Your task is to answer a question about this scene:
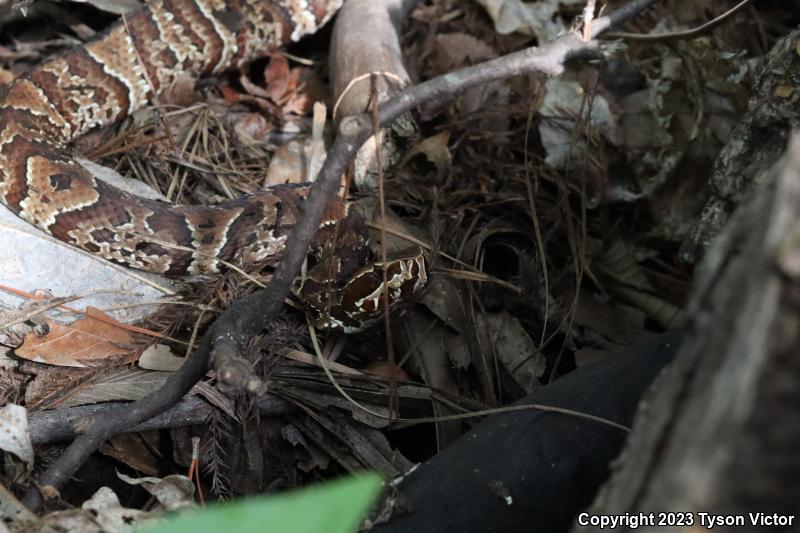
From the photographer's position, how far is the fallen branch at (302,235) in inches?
76.0

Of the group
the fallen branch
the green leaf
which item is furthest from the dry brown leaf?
the green leaf

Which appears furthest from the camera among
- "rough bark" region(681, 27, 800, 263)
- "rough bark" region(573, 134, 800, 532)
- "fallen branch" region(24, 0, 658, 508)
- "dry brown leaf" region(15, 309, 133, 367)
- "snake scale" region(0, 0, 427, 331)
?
"snake scale" region(0, 0, 427, 331)

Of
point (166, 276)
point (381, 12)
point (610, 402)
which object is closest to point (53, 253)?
point (166, 276)

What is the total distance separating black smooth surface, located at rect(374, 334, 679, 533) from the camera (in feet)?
6.35

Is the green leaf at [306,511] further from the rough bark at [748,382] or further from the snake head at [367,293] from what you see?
the snake head at [367,293]

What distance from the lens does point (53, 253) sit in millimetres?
3400

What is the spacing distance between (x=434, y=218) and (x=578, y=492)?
5.65 ft

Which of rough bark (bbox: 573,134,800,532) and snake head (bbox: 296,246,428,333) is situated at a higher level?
rough bark (bbox: 573,134,800,532)

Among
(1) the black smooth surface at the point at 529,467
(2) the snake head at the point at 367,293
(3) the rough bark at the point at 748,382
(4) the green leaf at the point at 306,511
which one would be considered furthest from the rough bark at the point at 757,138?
(4) the green leaf at the point at 306,511

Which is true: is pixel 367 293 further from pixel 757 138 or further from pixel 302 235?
pixel 757 138

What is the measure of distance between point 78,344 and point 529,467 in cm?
193

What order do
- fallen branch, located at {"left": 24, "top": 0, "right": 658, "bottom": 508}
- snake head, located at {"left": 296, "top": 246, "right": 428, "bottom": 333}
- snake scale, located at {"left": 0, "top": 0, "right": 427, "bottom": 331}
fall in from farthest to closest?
snake scale, located at {"left": 0, "top": 0, "right": 427, "bottom": 331}
snake head, located at {"left": 296, "top": 246, "right": 428, "bottom": 333}
fallen branch, located at {"left": 24, "top": 0, "right": 658, "bottom": 508}

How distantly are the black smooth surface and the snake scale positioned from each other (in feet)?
3.27

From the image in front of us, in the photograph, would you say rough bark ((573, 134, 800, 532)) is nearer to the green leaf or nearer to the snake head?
the green leaf
